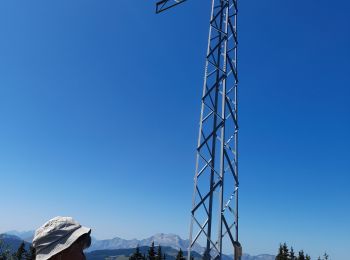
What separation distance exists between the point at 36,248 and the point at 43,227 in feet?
0.50

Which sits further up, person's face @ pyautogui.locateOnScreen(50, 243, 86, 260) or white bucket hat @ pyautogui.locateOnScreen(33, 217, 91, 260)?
white bucket hat @ pyautogui.locateOnScreen(33, 217, 91, 260)

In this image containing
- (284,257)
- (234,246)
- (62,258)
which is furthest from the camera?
(284,257)

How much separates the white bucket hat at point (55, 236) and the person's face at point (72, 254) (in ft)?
0.18

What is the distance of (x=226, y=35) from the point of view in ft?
42.1

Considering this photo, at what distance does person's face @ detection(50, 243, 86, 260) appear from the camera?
2396mm

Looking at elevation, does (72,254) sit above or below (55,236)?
below

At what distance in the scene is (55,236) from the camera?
243 cm

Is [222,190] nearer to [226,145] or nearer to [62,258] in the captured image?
[226,145]

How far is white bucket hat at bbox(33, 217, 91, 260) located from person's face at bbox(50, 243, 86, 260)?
0.18ft

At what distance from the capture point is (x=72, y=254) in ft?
8.00

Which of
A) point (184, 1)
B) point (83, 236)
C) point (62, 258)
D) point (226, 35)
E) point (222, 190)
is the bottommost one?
point (62, 258)

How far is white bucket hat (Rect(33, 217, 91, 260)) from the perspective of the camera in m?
2.38

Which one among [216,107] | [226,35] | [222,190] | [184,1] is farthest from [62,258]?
[184,1]

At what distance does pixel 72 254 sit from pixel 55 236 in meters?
0.18
